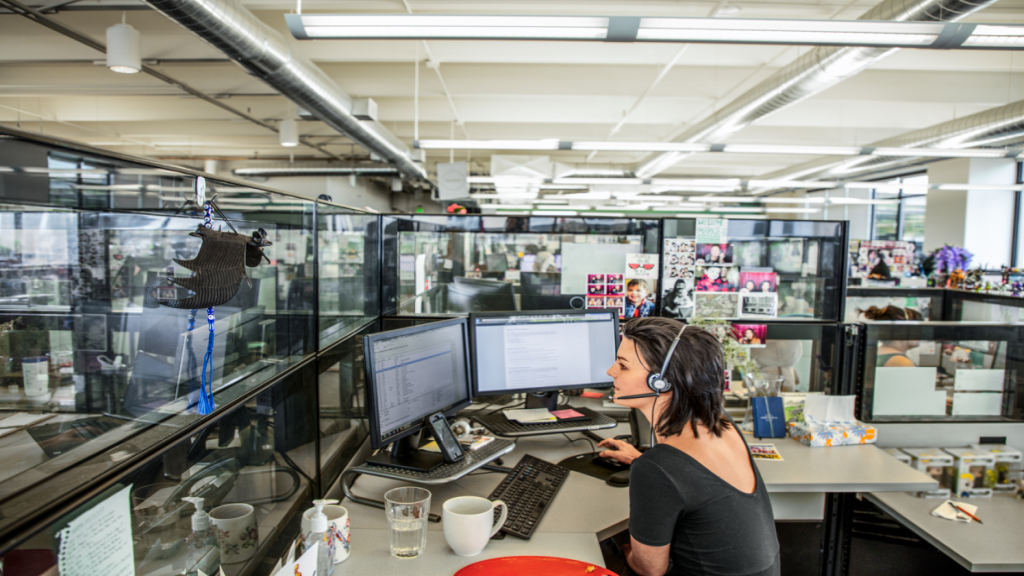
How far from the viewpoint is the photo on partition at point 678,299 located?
2254 millimetres

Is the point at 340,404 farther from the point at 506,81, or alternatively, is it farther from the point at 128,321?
the point at 506,81

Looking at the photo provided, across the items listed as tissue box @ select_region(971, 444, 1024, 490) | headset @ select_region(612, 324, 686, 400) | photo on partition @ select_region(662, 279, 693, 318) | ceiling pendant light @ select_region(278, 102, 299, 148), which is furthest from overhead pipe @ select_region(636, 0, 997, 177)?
ceiling pendant light @ select_region(278, 102, 299, 148)

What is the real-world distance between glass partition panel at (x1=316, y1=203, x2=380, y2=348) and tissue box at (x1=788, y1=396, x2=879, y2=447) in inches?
66.6

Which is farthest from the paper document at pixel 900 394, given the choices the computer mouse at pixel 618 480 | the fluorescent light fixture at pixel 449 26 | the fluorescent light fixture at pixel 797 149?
the fluorescent light fixture at pixel 797 149

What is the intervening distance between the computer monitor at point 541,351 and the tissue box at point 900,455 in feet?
3.83

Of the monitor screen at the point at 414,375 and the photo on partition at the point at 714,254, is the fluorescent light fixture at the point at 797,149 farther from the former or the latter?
the monitor screen at the point at 414,375

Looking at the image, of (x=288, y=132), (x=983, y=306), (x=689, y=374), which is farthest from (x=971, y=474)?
(x=288, y=132)

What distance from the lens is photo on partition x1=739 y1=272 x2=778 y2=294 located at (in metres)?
2.27

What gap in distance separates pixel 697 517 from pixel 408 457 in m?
0.81

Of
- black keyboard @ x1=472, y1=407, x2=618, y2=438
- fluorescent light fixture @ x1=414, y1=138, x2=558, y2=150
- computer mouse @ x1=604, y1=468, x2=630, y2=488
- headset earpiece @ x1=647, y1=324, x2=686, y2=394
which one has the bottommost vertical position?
computer mouse @ x1=604, y1=468, x2=630, y2=488

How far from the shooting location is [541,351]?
1.94 metres

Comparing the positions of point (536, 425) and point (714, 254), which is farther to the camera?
point (714, 254)

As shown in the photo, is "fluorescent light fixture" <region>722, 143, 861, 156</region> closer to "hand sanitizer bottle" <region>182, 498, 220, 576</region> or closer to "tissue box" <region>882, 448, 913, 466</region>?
"tissue box" <region>882, 448, 913, 466</region>

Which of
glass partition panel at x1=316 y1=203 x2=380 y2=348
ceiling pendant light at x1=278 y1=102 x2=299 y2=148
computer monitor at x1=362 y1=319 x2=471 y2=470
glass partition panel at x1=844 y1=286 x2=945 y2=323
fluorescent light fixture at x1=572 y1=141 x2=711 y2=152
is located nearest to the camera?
computer monitor at x1=362 y1=319 x2=471 y2=470
